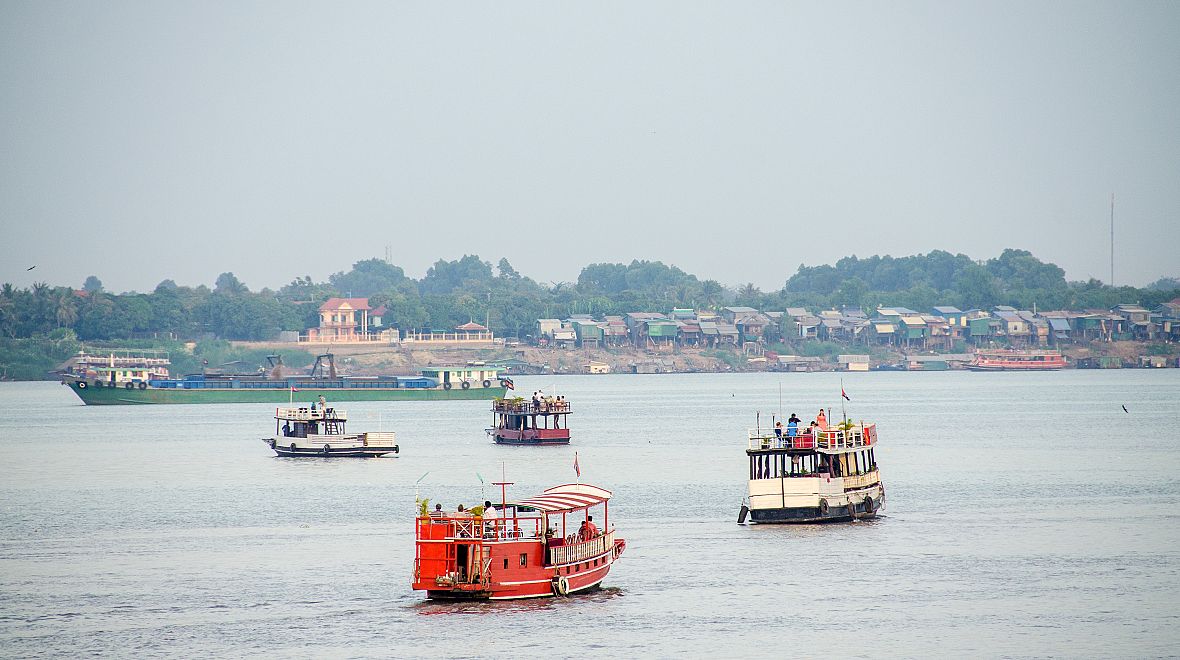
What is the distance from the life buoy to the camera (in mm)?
54781

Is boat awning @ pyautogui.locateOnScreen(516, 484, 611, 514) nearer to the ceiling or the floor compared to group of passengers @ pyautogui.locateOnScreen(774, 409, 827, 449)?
nearer to the floor

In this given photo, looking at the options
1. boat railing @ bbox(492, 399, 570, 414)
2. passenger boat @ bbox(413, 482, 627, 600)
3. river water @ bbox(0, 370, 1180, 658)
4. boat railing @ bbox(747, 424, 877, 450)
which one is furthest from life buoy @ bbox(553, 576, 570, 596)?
boat railing @ bbox(492, 399, 570, 414)

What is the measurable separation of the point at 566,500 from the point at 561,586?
3217mm

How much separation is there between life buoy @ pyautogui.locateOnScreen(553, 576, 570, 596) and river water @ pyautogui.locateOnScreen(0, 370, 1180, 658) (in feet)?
1.39

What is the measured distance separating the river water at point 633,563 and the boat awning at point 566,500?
329 cm

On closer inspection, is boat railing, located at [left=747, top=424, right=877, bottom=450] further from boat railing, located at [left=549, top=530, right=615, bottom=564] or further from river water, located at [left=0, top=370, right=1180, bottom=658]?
boat railing, located at [left=549, top=530, right=615, bottom=564]

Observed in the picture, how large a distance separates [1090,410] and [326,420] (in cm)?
10721

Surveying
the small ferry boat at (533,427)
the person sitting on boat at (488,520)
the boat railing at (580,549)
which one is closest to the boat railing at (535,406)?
the small ferry boat at (533,427)

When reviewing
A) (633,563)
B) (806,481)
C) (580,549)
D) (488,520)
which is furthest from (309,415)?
(488,520)

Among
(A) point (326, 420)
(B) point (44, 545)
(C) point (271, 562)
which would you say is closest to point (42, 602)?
(C) point (271, 562)

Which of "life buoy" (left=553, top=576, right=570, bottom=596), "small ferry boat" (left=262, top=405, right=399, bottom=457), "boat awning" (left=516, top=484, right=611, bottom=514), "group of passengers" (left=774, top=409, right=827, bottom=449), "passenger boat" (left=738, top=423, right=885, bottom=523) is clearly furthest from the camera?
"small ferry boat" (left=262, top=405, right=399, bottom=457)

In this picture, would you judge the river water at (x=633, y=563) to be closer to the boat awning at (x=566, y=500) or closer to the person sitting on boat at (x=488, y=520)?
the person sitting on boat at (x=488, y=520)

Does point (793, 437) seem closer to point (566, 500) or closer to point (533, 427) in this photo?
point (566, 500)

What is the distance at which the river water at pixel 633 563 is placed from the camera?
50562mm
